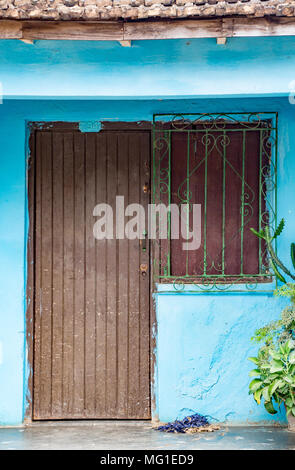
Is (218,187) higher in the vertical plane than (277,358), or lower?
higher

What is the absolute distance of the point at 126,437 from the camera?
5.64 m

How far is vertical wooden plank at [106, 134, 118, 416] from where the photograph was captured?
6.16 metres

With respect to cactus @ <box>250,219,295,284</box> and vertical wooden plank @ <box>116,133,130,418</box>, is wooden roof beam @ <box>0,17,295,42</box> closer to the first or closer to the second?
vertical wooden plank @ <box>116,133,130,418</box>

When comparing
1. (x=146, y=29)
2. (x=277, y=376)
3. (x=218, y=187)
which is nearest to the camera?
(x=146, y=29)

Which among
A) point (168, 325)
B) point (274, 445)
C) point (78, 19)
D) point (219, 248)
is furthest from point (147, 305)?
point (78, 19)

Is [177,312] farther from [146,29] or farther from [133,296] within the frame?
[146,29]

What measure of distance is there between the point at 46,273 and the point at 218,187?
185 centimetres

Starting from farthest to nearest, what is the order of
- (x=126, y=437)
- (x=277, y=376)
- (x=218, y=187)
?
(x=218, y=187)
(x=126, y=437)
(x=277, y=376)

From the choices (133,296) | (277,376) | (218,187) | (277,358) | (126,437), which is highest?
(218,187)


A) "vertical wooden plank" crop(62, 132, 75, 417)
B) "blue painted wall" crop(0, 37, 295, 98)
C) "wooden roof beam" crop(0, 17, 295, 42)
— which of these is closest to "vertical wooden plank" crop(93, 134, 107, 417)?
"vertical wooden plank" crop(62, 132, 75, 417)

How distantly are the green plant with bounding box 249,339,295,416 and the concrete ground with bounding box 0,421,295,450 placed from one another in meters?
0.40

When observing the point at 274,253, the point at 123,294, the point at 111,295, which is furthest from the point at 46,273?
the point at 274,253

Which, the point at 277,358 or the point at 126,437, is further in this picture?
the point at 126,437

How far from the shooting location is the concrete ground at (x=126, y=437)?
5391 mm
